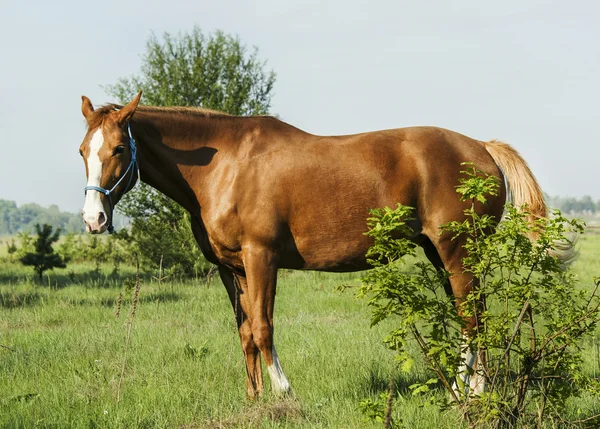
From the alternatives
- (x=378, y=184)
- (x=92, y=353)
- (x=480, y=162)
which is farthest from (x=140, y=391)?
(x=480, y=162)

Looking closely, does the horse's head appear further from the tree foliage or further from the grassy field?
the tree foliage

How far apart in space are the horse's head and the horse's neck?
32cm

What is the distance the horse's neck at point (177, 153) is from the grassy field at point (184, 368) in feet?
3.20

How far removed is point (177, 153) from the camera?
5.58 meters

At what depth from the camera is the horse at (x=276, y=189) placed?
529 cm

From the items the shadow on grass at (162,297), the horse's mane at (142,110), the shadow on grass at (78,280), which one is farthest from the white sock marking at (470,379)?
the shadow on grass at (78,280)

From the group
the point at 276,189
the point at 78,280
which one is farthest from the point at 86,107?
the point at 78,280

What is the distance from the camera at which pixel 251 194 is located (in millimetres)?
5391

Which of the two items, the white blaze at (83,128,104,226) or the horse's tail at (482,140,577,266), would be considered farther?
the horse's tail at (482,140,577,266)

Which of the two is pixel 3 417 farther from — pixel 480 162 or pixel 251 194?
pixel 480 162

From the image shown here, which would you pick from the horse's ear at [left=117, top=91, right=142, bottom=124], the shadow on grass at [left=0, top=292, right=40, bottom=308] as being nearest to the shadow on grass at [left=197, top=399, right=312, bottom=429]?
the horse's ear at [left=117, top=91, right=142, bottom=124]

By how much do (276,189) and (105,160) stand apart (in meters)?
1.44

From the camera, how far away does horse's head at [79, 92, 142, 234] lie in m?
4.90

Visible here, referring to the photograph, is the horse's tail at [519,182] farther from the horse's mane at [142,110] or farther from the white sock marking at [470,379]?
the horse's mane at [142,110]
